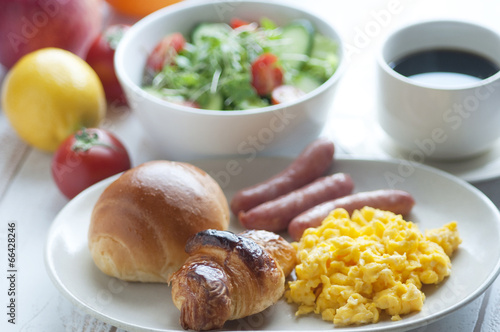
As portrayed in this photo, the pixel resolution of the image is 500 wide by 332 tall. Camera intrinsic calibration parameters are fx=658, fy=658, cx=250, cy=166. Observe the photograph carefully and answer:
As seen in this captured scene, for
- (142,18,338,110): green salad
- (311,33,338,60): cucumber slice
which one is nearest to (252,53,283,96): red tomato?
(142,18,338,110): green salad

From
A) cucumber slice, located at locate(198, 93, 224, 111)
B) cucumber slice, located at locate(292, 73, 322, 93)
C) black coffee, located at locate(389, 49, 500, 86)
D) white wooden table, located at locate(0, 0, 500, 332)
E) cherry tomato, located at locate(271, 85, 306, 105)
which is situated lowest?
white wooden table, located at locate(0, 0, 500, 332)

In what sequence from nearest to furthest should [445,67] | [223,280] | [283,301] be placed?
[223,280]
[283,301]
[445,67]

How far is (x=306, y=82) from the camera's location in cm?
277

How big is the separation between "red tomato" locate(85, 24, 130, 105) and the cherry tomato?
0.90 m

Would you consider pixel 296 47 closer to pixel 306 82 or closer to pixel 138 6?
pixel 306 82

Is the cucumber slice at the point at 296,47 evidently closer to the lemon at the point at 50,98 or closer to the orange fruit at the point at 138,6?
the lemon at the point at 50,98

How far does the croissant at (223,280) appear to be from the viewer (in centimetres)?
185

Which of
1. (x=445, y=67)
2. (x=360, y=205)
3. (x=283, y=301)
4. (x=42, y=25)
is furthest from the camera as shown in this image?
(x=42, y=25)

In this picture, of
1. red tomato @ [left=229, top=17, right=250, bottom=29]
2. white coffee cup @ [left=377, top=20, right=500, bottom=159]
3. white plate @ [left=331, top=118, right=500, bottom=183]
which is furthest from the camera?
red tomato @ [left=229, top=17, right=250, bottom=29]

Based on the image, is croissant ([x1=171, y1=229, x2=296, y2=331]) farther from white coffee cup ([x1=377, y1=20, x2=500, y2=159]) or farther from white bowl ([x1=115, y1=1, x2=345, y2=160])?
white coffee cup ([x1=377, y1=20, x2=500, y2=159])

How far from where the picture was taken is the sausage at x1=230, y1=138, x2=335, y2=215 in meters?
2.42

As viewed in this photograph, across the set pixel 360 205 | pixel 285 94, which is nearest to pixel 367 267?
pixel 360 205

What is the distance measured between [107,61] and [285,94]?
1.00 meters

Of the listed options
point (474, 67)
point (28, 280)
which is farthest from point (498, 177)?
point (28, 280)
